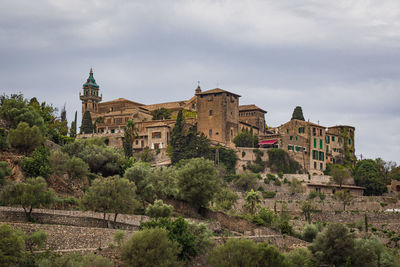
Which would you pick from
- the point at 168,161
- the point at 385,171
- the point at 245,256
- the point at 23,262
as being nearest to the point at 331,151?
the point at 385,171

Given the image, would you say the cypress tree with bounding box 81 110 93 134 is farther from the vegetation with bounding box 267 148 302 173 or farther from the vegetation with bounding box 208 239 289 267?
the vegetation with bounding box 208 239 289 267

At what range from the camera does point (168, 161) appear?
78.2 metres

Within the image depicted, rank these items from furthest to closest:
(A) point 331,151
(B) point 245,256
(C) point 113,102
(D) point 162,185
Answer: (C) point 113,102, (A) point 331,151, (D) point 162,185, (B) point 245,256

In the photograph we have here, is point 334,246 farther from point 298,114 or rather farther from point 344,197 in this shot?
point 298,114

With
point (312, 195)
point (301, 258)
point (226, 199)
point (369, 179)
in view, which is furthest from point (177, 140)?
point (301, 258)

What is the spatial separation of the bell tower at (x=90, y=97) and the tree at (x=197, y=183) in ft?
172

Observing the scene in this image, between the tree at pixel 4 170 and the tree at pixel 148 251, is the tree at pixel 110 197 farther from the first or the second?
the tree at pixel 148 251

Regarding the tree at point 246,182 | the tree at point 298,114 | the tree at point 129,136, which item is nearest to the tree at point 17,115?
the tree at point 129,136

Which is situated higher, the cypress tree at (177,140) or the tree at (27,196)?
the cypress tree at (177,140)

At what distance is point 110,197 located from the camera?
42.9m

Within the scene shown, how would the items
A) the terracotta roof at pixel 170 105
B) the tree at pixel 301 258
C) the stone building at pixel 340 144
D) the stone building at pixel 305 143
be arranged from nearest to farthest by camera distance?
the tree at pixel 301 258, the stone building at pixel 305 143, the stone building at pixel 340 144, the terracotta roof at pixel 170 105

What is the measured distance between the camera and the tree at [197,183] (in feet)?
172

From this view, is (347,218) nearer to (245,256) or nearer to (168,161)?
(168,161)

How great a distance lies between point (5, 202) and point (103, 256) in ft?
29.3
